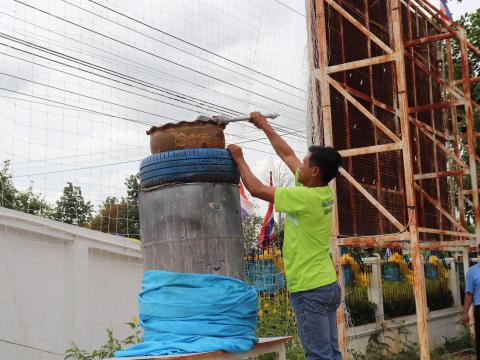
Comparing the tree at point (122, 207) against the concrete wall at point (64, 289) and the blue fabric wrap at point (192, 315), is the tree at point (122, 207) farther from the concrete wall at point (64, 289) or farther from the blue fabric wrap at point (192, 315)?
A: the blue fabric wrap at point (192, 315)

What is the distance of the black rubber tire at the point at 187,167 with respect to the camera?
4285 millimetres

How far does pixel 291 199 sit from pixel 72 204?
5198 mm

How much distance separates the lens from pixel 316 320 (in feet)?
13.5

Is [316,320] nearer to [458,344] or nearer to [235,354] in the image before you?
Answer: [235,354]

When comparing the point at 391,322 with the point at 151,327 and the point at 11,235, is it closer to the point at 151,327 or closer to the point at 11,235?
the point at 11,235

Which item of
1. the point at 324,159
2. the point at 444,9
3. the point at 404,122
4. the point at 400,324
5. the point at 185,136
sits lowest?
the point at 400,324

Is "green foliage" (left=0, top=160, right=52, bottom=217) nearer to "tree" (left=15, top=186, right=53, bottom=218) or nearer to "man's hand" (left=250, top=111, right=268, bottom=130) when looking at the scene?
"tree" (left=15, top=186, right=53, bottom=218)

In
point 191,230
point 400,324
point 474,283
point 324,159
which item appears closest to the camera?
point 324,159

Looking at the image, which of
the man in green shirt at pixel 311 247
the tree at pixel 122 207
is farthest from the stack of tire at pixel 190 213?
the tree at pixel 122 207

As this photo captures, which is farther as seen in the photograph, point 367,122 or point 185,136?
point 367,122

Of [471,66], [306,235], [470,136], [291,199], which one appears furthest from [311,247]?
[471,66]

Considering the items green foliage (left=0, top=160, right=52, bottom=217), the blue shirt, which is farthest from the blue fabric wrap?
the blue shirt

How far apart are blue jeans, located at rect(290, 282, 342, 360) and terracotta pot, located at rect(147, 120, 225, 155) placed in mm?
1058

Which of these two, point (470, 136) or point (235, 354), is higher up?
point (470, 136)
